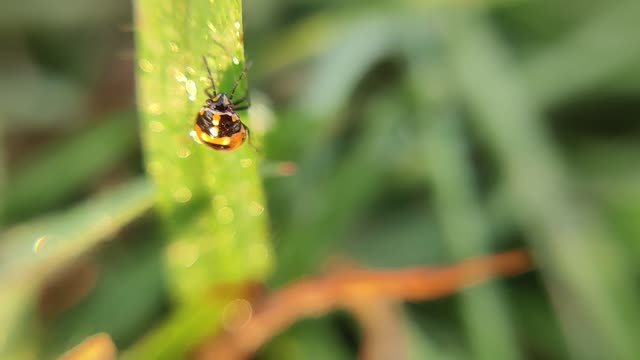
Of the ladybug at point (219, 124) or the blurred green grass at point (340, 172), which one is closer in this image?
the ladybug at point (219, 124)

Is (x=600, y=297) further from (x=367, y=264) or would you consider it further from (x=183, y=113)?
(x=183, y=113)

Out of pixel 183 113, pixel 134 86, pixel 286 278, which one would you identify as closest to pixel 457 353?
pixel 286 278

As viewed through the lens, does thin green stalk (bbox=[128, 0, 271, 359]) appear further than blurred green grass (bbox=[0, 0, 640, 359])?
No

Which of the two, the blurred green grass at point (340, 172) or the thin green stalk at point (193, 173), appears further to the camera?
the blurred green grass at point (340, 172)

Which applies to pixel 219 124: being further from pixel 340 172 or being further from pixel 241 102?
pixel 340 172
